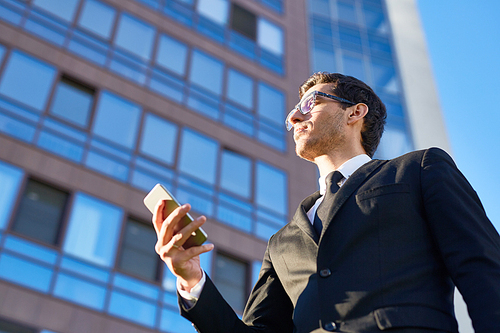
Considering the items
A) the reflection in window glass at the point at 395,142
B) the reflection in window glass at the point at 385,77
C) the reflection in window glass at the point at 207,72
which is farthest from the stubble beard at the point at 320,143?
the reflection in window glass at the point at 385,77

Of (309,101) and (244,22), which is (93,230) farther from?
(309,101)

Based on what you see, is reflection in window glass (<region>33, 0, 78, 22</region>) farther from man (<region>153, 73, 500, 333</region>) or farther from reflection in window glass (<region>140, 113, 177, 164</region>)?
man (<region>153, 73, 500, 333</region>)

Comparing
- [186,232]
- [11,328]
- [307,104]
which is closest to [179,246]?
[186,232]

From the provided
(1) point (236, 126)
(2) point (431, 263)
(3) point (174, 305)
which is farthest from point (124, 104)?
(2) point (431, 263)

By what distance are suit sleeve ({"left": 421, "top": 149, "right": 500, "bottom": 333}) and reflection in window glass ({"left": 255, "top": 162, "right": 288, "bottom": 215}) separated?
13.8 metres

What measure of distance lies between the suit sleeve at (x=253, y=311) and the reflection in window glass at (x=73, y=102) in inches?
485

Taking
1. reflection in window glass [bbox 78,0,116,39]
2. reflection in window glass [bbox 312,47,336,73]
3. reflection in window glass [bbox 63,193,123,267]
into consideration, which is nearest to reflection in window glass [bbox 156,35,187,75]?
reflection in window glass [bbox 78,0,116,39]

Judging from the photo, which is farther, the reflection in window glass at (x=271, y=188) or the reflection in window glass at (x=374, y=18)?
the reflection in window glass at (x=374, y=18)

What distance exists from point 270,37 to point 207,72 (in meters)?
3.78

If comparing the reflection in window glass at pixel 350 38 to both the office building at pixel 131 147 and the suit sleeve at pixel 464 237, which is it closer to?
the office building at pixel 131 147

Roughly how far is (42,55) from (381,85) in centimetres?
1498

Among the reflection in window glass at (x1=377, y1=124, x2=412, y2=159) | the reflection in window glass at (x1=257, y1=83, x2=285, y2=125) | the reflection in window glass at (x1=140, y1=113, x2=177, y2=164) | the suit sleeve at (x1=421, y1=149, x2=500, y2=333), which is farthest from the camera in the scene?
the reflection in window glass at (x1=377, y1=124, x2=412, y2=159)

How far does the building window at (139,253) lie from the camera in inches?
513

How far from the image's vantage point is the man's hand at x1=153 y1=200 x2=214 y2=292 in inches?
88.7
